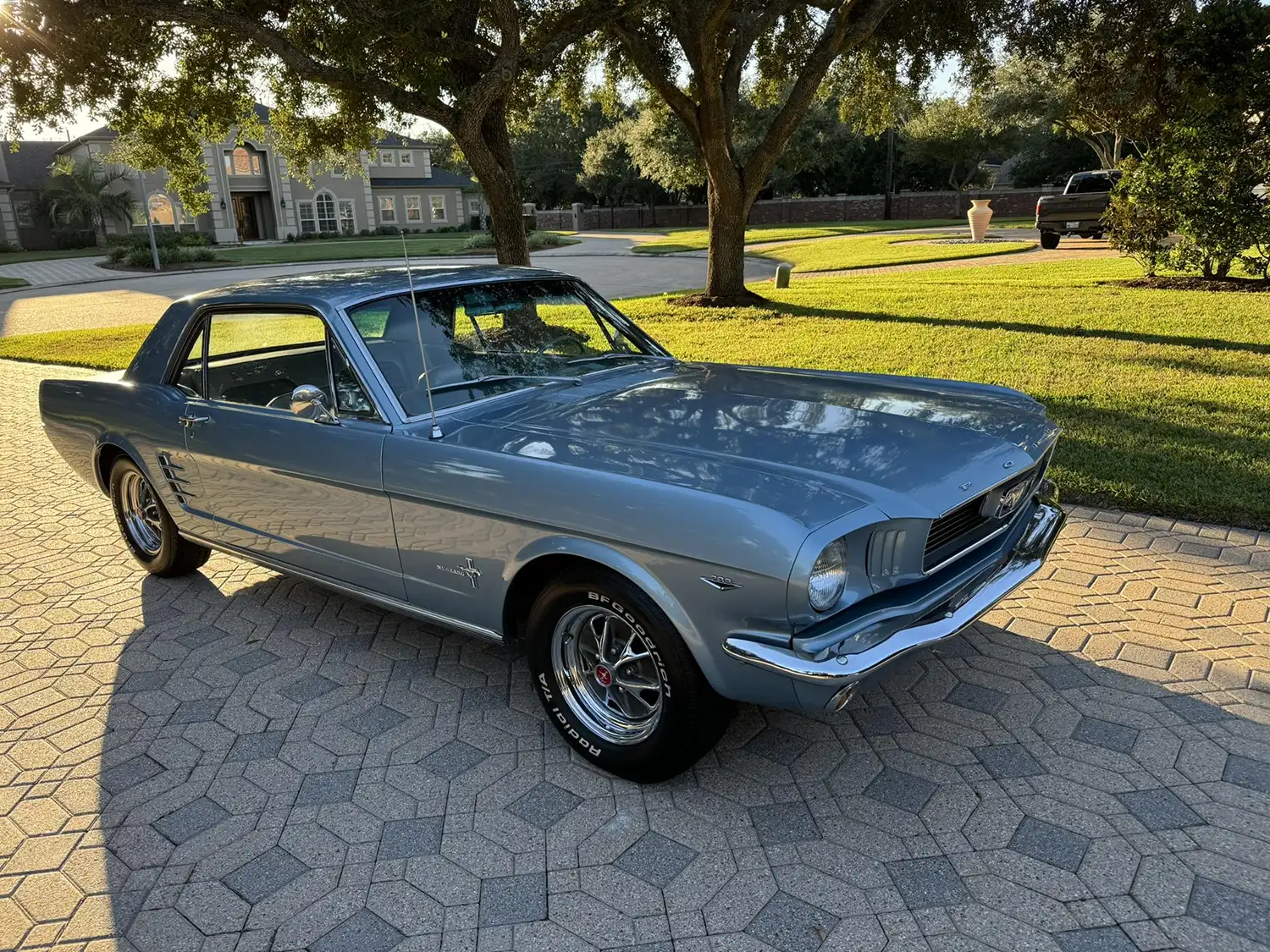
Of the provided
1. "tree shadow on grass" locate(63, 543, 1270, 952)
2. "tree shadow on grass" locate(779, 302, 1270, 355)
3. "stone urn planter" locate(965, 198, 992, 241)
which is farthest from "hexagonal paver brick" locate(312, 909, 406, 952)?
"stone urn planter" locate(965, 198, 992, 241)

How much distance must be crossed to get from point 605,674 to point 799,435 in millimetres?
1077

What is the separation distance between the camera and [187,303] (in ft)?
15.1

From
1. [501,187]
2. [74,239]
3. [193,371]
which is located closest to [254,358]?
[193,371]

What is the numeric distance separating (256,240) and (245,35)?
5206 cm

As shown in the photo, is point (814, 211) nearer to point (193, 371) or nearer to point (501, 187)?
point (501, 187)

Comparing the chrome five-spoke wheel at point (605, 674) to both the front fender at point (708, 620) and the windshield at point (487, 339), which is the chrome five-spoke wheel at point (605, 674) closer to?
the front fender at point (708, 620)

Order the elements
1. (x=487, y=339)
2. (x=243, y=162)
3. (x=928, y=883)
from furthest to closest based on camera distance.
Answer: (x=243, y=162), (x=487, y=339), (x=928, y=883)

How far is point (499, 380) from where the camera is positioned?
12.4ft

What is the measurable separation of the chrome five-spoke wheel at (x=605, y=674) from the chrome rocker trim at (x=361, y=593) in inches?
11.7

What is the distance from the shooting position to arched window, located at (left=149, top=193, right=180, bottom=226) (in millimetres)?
48812

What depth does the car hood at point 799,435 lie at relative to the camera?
271 cm

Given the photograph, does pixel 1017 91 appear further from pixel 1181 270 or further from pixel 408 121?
pixel 408 121

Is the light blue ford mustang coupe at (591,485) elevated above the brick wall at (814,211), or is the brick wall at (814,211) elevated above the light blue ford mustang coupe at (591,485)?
the brick wall at (814,211)

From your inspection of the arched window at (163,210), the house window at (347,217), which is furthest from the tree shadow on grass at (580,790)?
the house window at (347,217)
